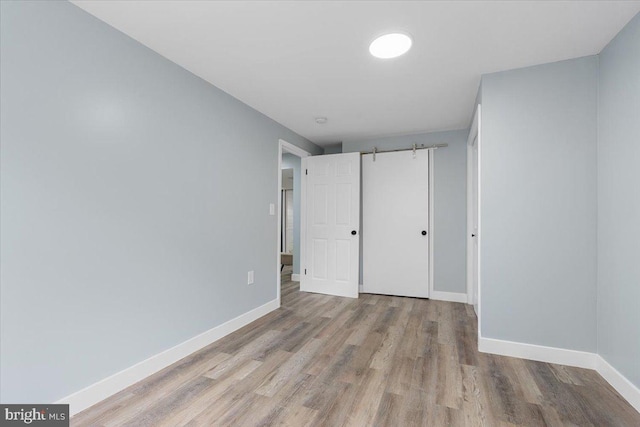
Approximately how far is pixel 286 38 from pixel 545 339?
2.91 m

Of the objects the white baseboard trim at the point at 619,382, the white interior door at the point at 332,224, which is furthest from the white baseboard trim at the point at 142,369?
the white baseboard trim at the point at 619,382

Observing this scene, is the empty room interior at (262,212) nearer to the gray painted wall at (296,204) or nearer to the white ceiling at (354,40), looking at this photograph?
the white ceiling at (354,40)

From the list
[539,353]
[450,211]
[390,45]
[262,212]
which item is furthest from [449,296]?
[390,45]

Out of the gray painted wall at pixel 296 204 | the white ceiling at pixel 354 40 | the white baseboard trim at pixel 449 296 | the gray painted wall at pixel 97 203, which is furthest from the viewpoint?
the gray painted wall at pixel 296 204

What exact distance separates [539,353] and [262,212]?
2797mm

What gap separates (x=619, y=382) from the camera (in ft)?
6.09

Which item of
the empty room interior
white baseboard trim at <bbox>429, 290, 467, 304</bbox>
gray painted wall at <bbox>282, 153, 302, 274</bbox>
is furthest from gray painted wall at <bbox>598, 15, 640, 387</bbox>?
gray painted wall at <bbox>282, 153, 302, 274</bbox>

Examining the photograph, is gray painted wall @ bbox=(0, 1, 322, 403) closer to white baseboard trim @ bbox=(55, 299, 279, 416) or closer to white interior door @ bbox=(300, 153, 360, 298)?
white baseboard trim @ bbox=(55, 299, 279, 416)

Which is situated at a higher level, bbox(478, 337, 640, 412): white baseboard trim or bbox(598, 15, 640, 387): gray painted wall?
bbox(598, 15, 640, 387): gray painted wall

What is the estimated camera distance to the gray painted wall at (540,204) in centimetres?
218

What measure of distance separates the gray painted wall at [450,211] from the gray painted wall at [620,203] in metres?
1.82

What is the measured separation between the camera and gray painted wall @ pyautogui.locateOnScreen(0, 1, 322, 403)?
1437 millimetres

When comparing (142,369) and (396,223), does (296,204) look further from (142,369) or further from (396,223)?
(142,369)

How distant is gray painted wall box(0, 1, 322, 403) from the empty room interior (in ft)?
0.03
